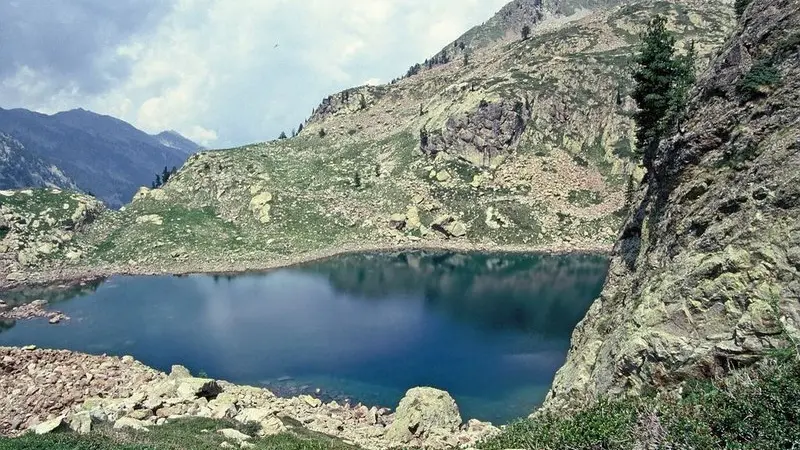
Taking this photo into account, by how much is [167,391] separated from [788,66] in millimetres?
35908

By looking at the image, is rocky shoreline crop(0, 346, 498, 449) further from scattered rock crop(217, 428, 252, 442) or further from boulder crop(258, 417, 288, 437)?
scattered rock crop(217, 428, 252, 442)

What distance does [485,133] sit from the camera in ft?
374

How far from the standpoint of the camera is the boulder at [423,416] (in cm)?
2994

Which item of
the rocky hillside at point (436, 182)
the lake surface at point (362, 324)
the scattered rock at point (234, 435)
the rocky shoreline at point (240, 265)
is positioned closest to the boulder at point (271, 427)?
the scattered rock at point (234, 435)

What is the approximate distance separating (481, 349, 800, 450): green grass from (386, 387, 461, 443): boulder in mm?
17399

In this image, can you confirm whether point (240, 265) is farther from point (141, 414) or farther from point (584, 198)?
point (584, 198)

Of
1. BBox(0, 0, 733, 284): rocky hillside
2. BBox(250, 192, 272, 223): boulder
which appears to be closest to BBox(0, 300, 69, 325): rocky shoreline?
BBox(0, 0, 733, 284): rocky hillside

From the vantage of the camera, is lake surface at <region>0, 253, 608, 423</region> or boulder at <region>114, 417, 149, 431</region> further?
lake surface at <region>0, 253, 608, 423</region>

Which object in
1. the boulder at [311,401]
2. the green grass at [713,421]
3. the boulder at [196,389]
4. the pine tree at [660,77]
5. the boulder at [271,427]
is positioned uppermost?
the pine tree at [660,77]

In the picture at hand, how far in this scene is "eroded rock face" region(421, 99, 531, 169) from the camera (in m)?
114

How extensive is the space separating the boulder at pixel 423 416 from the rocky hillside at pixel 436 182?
209 feet

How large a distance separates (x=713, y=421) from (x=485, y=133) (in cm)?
10674

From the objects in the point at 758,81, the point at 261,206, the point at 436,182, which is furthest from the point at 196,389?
the point at 436,182

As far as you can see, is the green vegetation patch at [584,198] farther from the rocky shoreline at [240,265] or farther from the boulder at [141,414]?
the boulder at [141,414]
